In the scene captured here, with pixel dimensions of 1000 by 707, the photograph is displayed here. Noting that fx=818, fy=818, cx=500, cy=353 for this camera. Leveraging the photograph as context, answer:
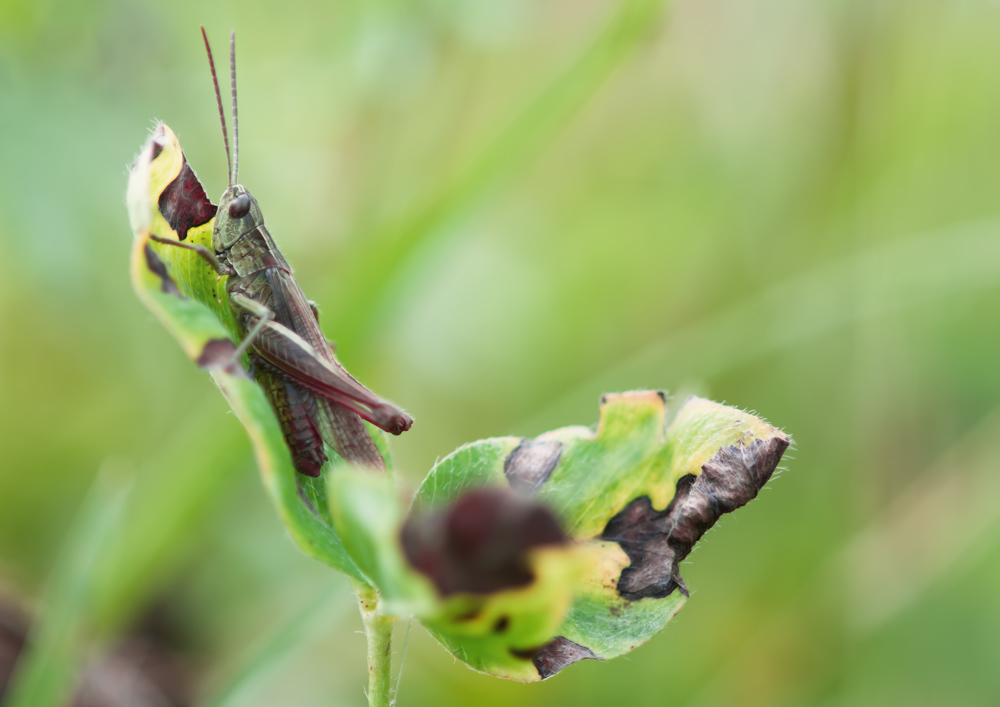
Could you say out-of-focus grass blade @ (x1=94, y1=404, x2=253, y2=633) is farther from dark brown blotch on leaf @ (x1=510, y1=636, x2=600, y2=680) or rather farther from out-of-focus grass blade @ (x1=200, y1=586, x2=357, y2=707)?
dark brown blotch on leaf @ (x1=510, y1=636, x2=600, y2=680)

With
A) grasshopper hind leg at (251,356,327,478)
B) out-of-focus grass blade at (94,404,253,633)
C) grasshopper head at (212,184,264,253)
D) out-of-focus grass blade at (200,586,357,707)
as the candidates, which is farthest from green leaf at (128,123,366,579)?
out-of-focus grass blade at (94,404,253,633)

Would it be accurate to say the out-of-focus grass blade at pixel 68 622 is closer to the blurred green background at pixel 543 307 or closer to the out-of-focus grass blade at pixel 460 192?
the blurred green background at pixel 543 307

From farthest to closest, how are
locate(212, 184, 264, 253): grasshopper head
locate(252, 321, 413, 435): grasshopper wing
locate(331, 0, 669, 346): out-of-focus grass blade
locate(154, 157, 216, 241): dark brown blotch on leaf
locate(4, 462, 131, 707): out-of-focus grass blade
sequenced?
1. locate(331, 0, 669, 346): out-of-focus grass blade
2. locate(212, 184, 264, 253): grasshopper head
3. locate(4, 462, 131, 707): out-of-focus grass blade
4. locate(252, 321, 413, 435): grasshopper wing
5. locate(154, 157, 216, 241): dark brown blotch on leaf

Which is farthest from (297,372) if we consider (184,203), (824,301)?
(824,301)

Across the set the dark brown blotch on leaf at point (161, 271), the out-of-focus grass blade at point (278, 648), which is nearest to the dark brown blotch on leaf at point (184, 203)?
the dark brown blotch on leaf at point (161, 271)

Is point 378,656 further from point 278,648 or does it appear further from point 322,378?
point 278,648

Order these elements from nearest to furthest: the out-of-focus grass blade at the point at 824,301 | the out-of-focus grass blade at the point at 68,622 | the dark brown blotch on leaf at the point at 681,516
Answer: the dark brown blotch on leaf at the point at 681,516 < the out-of-focus grass blade at the point at 68,622 < the out-of-focus grass blade at the point at 824,301
